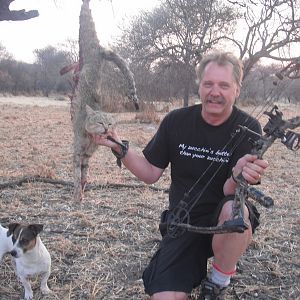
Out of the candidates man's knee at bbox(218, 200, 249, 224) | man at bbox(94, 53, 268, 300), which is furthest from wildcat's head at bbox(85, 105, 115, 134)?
man's knee at bbox(218, 200, 249, 224)

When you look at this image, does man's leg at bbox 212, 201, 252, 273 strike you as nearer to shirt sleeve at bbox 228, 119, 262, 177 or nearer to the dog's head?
shirt sleeve at bbox 228, 119, 262, 177

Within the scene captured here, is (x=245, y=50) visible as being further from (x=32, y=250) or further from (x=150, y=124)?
(x=32, y=250)

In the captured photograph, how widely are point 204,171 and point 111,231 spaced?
149 centimetres

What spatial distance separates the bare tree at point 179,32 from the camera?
14.0 meters

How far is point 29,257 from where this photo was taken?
10.5 feet

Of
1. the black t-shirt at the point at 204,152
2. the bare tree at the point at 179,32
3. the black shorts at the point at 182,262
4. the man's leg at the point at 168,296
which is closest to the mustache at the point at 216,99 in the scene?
the black t-shirt at the point at 204,152

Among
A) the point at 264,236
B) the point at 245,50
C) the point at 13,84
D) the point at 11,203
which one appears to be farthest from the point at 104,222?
the point at 13,84

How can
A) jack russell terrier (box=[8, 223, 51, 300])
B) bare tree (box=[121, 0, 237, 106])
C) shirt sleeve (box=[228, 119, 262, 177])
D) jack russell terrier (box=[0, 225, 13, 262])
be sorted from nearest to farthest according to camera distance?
shirt sleeve (box=[228, 119, 262, 177]), jack russell terrier (box=[8, 223, 51, 300]), jack russell terrier (box=[0, 225, 13, 262]), bare tree (box=[121, 0, 237, 106])

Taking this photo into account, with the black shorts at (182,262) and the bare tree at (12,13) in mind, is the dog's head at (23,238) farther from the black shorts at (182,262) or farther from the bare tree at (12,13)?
the bare tree at (12,13)

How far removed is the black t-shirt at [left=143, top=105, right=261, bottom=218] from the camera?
9.46ft

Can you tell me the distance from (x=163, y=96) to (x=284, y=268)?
13.3 metres

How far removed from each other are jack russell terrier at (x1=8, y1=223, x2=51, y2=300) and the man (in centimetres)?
78

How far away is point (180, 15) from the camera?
49.1ft

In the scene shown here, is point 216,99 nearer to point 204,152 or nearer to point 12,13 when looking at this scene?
point 204,152
